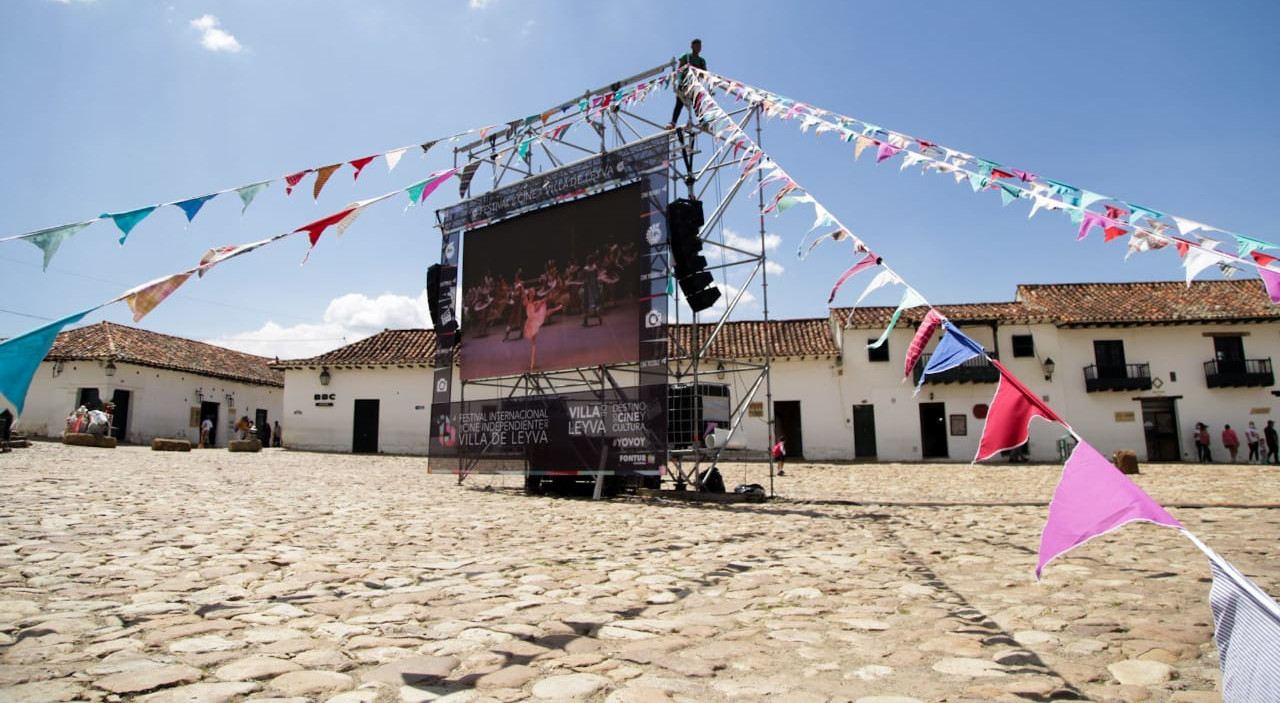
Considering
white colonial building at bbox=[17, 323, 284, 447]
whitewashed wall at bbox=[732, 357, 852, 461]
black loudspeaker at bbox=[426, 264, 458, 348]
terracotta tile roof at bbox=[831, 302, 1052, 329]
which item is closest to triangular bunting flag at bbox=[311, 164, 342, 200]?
black loudspeaker at bbox=[426, 264, 458, 348]

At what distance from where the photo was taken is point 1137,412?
80.1ft

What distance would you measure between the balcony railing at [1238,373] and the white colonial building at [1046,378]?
40 millimetres

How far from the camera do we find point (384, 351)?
27.8m

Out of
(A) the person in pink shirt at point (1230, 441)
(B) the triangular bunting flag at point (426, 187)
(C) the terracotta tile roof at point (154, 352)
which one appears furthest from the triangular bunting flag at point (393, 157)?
(A) the person in pink shirt at point (1230, 441)

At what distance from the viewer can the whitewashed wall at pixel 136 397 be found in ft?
84.2

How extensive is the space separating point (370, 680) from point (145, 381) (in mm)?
30493

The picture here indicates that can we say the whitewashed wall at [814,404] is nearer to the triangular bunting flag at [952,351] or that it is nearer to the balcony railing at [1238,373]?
the balcony railing at [1238,373]

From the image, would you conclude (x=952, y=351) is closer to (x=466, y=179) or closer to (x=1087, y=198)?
(x=1087, y=198)

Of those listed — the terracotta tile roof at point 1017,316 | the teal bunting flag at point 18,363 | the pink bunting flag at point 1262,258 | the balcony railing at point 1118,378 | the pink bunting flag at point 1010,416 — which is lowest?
the pink bunting flag at point 1010,416

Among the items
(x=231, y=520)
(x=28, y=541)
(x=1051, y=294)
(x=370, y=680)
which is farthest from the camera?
(x=1051, y=294)

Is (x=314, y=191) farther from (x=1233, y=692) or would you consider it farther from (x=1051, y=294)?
(x=1051, y=294)

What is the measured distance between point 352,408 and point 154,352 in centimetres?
909

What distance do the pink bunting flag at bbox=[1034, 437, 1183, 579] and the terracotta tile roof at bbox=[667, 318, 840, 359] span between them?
21.4 meters

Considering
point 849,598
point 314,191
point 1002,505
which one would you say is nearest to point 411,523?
point 314,191
